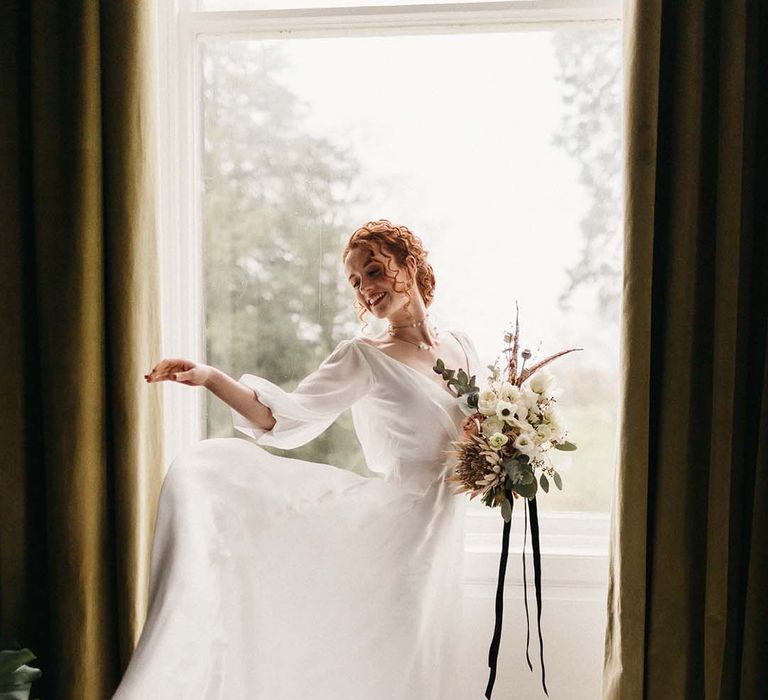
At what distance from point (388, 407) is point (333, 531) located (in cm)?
32

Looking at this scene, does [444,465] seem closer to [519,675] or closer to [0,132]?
[519,675]

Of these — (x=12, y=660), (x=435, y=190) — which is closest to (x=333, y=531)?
(x=12, y=660)

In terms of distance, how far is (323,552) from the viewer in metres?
1.51

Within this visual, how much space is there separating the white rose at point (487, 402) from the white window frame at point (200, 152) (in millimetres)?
622

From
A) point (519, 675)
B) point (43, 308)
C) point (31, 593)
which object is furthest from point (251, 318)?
point (519, 675)

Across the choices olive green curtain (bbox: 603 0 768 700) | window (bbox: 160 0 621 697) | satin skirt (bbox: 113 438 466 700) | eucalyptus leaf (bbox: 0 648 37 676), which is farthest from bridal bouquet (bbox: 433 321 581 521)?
eucalyptus leaf (bbox: 0 648 37 676)

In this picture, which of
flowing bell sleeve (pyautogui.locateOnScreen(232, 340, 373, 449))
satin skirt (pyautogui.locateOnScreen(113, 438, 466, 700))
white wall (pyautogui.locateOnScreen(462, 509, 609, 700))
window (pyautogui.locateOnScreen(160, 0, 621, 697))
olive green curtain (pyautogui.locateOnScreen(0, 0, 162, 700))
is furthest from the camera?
window (pyautogui.locateOnScreen(160, 0, 621, 697))

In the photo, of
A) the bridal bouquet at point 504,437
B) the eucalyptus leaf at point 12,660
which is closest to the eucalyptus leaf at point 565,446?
the bridal bouquet at point 504,437

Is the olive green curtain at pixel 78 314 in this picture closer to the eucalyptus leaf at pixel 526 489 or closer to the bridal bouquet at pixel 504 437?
the bridal bouquet at pixel 504 437

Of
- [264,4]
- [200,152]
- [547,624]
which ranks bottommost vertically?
[547,624]

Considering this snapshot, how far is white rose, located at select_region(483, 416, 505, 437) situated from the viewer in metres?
1.42

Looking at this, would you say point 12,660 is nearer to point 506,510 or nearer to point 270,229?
point 506,510

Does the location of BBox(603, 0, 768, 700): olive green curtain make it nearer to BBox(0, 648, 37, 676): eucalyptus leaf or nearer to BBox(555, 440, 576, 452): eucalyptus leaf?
BBox(555, 440, 576, 452): eucalyptus leaf

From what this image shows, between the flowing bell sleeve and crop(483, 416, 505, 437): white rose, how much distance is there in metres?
0.30
